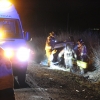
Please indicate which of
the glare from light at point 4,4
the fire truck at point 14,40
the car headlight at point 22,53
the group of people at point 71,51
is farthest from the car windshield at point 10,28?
the group of people at point 71,51

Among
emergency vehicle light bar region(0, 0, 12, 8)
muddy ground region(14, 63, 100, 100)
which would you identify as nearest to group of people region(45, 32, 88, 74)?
muddy ground region(14, 63, 100, 100)

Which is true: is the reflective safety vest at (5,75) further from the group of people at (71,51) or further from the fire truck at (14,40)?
the group of people at (71,51)

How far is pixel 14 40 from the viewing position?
28.7 feet

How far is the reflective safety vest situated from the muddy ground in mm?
3016

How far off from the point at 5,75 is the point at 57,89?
4.39 metres

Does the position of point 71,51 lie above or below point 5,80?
above

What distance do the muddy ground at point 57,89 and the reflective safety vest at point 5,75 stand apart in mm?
3016

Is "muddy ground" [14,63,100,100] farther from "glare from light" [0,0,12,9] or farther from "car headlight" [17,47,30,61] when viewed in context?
"glare from light" [0,0,12,9]

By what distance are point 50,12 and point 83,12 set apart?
713cm

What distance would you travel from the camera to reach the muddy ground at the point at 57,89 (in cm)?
743

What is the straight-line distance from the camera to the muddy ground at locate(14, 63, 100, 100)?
743 cm

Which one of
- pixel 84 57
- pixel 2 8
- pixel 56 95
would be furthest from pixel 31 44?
pixel 56 95

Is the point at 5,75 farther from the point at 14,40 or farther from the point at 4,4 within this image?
the point at 4,4

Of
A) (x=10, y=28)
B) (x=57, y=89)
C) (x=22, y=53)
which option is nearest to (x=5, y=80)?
(x=22, y=53)
